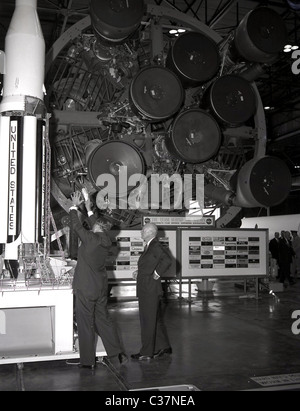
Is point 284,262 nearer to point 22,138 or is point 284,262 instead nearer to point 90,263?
point 90,263

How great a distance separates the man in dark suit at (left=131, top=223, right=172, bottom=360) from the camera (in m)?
5.45

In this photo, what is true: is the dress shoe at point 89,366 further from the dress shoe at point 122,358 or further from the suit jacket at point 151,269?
the suit jacket at point 151,269

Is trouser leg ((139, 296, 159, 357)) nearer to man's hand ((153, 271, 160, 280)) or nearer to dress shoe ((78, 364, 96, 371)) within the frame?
man's hand ((153, 271, 160, 280))

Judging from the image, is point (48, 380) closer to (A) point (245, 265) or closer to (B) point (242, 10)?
(A) point (245, 265)

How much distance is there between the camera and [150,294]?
5.49 m

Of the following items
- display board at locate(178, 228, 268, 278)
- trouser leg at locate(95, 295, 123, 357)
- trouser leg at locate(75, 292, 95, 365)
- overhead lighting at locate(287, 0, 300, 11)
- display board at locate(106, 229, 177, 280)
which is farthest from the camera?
display board at locate(178, 228, 268, 278)

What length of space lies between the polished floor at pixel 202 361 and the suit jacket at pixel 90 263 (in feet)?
3.07

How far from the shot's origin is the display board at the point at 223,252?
394 inches

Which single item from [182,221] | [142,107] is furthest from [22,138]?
[182,221]

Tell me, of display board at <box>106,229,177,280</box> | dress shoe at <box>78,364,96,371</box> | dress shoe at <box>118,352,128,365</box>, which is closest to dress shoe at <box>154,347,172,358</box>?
dress shoe at <box>118,352,128,365</box>

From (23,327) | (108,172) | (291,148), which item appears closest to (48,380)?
(23,327)

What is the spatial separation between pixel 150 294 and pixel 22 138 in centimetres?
265

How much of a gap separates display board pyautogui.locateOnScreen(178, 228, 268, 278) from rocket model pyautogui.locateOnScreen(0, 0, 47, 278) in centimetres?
471

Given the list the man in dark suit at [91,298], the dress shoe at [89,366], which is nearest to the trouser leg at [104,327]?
the man in dark suit at [91,298]
